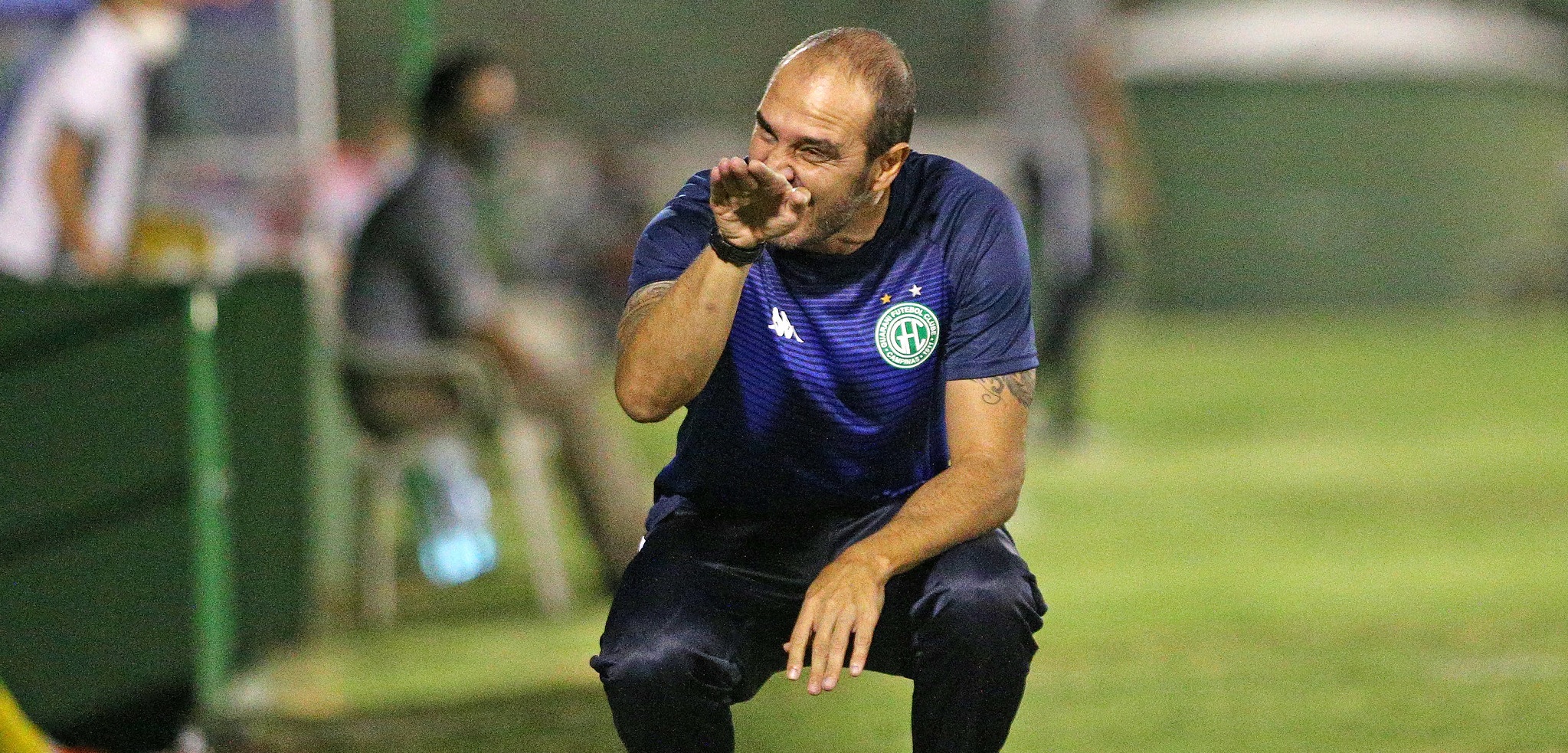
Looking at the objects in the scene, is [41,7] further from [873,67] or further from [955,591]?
[955,591]

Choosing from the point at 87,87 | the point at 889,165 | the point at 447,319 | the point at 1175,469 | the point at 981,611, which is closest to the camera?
the point at 981,611

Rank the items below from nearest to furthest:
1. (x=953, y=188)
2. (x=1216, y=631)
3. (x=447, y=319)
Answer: (x=953, y=188), (x=1216, y=631), (x=447, y=319)

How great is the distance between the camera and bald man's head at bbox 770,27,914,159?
3316 millimetres

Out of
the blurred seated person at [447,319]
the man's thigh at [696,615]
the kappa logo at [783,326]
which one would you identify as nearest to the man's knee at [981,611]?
the man's thigh at [696,615]

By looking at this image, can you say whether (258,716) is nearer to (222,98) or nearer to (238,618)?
(238,618)

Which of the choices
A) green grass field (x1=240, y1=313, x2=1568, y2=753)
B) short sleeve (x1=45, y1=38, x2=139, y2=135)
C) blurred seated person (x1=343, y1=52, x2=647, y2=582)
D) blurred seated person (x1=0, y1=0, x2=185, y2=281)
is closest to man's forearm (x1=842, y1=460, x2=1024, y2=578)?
green grass field (x1=240, y1=313, x2=1568, y2=753)

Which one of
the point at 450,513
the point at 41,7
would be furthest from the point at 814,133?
the point at 41,7

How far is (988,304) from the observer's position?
3.47 m

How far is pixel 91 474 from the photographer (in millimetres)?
5184

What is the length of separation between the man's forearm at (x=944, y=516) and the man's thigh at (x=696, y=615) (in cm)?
26

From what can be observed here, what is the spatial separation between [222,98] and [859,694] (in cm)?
353

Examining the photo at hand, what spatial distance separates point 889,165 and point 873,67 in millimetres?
184

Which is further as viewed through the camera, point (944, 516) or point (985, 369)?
point (985, 369)

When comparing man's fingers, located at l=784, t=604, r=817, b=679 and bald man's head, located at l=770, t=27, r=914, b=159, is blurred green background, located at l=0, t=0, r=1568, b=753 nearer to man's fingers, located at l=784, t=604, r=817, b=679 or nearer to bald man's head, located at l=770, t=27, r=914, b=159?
man's fingers, located at l=784, t=604, r=817, b=679
